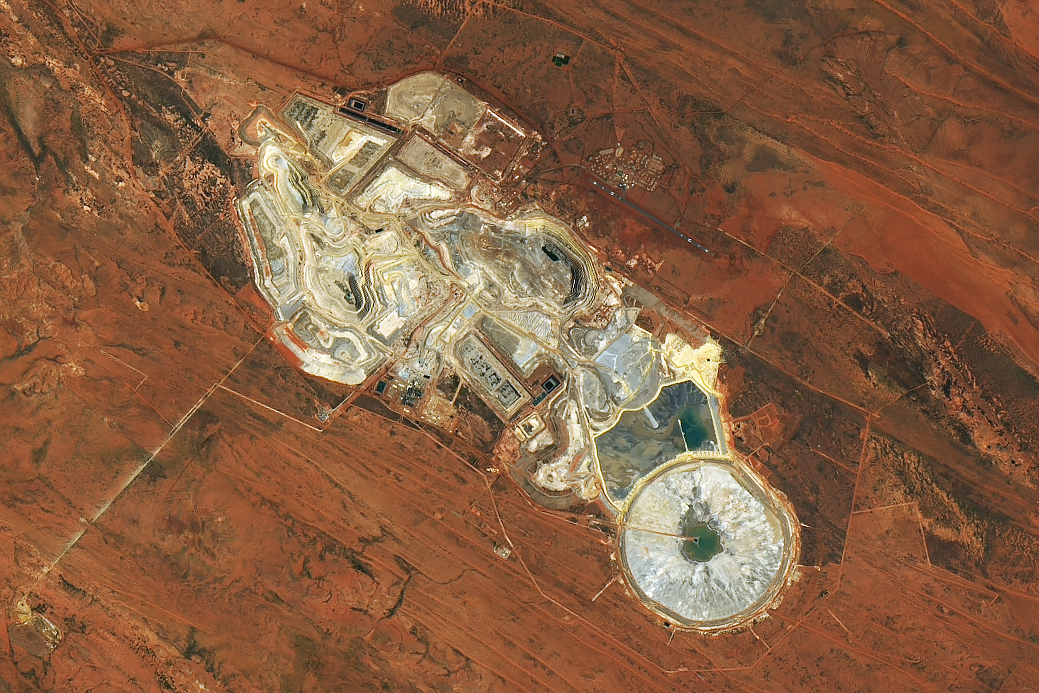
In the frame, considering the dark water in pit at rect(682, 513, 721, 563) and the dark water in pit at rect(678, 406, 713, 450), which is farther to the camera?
the dark water in pit at rect(682, 513, 721, 563)

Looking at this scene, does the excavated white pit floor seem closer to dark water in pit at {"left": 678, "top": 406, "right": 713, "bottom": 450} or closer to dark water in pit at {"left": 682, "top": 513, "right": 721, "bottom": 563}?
dark water in pit at {"left": 682, "top": 513, "right": 721, "bottom": 563}

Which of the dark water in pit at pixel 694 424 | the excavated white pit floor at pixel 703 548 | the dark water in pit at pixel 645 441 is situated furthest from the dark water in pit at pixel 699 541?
the dark water in pit at pixel 694 424

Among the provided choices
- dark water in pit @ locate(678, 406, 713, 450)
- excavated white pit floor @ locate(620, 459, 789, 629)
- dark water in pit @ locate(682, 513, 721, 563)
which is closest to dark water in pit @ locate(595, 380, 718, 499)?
dark water in pit @ locate(678, 406, 713, 450)

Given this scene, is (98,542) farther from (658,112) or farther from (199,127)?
(658,112)

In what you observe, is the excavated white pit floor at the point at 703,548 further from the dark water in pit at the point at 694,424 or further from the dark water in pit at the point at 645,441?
the dark water in pit at the point at 694,424

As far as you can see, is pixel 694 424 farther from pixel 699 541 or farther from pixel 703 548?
pixel 703 548

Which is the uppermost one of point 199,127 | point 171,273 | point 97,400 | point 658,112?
point 658,112

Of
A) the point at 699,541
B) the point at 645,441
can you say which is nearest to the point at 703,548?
the point at 699,541

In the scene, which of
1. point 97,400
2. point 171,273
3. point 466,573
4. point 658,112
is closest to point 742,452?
point 466,573
